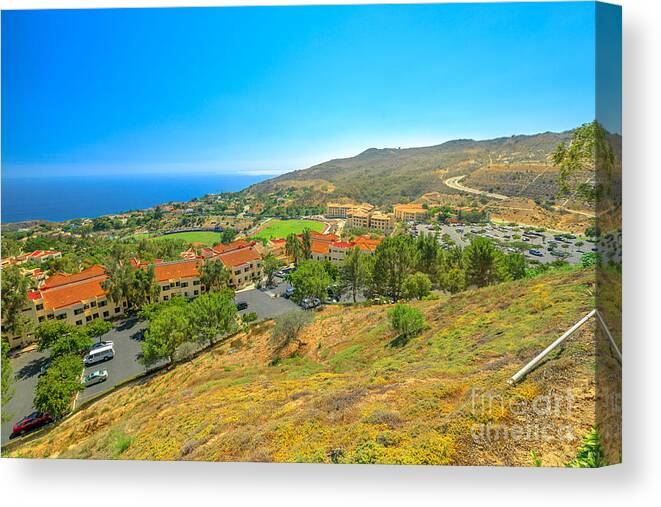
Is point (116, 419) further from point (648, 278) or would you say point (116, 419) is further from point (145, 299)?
point (648, 278)

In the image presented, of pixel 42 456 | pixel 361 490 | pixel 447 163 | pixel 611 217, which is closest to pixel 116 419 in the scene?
pixel 42 456

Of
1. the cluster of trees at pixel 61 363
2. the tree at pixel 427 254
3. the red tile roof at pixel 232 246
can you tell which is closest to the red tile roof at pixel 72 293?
the cluster of trees at pixel 61 363

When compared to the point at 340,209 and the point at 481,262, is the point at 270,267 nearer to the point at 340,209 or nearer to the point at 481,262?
the point at 340,209

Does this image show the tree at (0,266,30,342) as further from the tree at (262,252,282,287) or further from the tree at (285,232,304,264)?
the tree at (285,232,304,264)

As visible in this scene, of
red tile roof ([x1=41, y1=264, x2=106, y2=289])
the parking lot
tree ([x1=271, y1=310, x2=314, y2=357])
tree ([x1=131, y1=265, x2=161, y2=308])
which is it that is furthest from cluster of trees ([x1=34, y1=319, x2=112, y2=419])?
the parking lot

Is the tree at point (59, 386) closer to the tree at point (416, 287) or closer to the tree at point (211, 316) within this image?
the tree at point (211, 316)

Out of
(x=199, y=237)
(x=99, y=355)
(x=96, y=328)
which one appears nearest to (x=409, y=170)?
(x=199, y=237)
